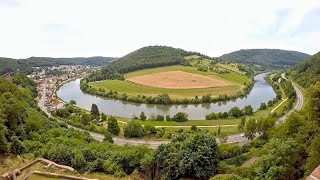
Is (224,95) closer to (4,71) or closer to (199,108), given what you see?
(199,108)

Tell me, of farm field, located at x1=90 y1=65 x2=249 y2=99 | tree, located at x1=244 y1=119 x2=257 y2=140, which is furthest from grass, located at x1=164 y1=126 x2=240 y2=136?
farm field, located at x1=90 y1=65 x2=249 y2=99

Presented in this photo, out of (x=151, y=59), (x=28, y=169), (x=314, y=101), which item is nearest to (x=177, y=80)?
(x=151, y=59)

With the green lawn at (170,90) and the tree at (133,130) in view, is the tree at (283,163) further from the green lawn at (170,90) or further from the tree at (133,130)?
the green lawn at (170,90)

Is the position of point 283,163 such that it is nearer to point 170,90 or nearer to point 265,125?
point 265,125

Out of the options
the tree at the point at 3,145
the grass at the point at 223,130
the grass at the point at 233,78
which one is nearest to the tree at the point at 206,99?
the grass at the point at 223,130

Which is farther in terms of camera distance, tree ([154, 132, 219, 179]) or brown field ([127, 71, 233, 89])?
brown field ([127, 71, 233, 89])

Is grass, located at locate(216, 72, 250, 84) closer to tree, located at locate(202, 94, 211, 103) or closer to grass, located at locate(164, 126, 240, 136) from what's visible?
tree, located at locate(202, 94, 211, 103)
